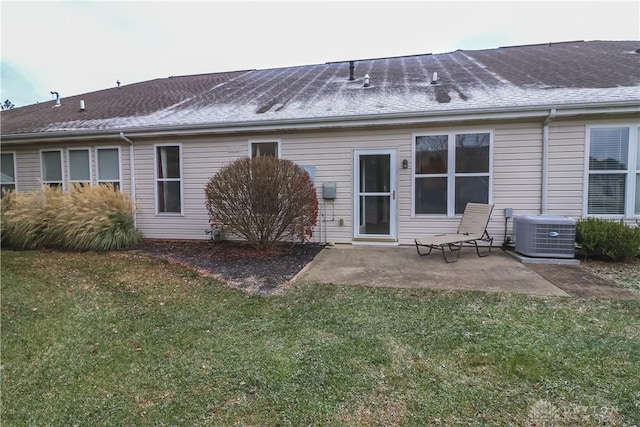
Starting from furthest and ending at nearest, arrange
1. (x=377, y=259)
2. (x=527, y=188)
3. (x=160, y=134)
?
(x=160, y=134), (x=527, y=188), (x=377, y=259)

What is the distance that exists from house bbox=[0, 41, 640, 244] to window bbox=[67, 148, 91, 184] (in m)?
0.03

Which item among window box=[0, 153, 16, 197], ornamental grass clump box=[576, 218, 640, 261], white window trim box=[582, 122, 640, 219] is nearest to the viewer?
ornamental grass clump box=[576, 218, 640, 261]

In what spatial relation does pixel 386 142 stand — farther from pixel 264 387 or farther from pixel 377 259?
pixel 264 387

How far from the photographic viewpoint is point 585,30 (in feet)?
47.9

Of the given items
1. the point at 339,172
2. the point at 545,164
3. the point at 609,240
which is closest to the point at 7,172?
the point at 339,172

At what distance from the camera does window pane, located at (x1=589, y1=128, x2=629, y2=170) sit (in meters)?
6.18

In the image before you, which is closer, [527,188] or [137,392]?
[137,392]

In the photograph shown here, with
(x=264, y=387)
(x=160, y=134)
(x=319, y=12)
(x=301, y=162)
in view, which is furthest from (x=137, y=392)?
(x=319, y=12)

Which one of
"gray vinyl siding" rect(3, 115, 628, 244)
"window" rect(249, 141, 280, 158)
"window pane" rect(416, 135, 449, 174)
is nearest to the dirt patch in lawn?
"gray vinyl siding" rect(3, 115, 628, 244)

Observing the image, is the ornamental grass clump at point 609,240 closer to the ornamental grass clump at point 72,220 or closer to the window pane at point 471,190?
the window pane at point 471,190

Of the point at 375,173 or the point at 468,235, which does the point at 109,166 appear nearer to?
the point at 375,173

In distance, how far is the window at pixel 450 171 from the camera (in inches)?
266

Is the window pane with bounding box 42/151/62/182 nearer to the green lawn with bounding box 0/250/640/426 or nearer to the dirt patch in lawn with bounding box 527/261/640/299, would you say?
the green lawn with bounding box 0/250/640/426

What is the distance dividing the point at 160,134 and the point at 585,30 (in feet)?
56.2
